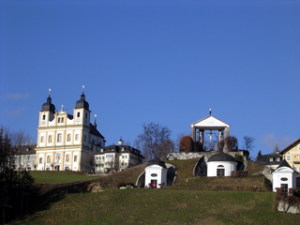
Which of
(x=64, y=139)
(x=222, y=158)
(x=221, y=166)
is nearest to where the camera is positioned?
(x=221, y=166)

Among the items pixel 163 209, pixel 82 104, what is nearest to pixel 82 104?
pixel 82 104

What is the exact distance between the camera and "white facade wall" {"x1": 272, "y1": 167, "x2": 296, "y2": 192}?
175 ft

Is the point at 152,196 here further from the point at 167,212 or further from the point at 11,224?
the point at 11,224

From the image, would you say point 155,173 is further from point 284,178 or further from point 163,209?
point 284,178

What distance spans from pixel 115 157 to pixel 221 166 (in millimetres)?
41455

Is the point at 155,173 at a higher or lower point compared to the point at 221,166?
lower

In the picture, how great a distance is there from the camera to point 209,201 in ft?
152

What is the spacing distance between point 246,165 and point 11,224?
106ft

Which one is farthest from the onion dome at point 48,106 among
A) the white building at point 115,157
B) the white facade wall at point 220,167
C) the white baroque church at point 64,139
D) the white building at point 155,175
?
the white facade wall at point 220,167

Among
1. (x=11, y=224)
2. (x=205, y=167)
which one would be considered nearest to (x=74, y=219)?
(x=11, y=224)

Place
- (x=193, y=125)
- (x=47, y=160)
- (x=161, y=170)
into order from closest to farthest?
(x=161, y=170) < (x=193, y=125) < (x=47, y=160)

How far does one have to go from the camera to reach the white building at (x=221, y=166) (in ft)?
197

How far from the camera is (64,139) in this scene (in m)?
99.9

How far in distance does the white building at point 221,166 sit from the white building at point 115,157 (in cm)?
3741
